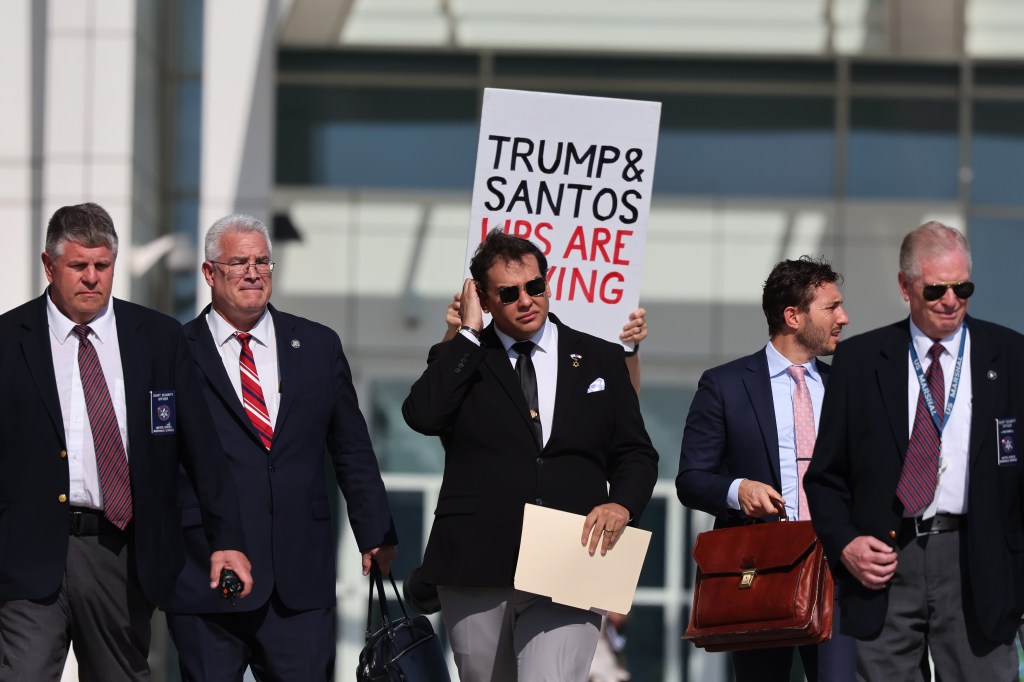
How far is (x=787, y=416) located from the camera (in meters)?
7.23

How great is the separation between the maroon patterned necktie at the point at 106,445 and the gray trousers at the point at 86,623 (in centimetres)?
11

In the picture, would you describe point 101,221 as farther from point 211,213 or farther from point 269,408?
point 211,213

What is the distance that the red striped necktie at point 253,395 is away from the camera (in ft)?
21.7

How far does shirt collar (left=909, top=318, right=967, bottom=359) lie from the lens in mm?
6117

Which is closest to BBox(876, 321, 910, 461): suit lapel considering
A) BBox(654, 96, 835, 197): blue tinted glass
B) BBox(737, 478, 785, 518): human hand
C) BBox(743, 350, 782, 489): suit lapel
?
BBox(737, 478, 785, 518): human hand

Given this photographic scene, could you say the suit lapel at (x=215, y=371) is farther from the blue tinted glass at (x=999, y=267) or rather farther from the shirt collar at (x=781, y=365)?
the blue tinted glass at (x=999, y=267)

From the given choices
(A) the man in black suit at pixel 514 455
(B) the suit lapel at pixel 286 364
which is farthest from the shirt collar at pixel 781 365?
(B) the suit lapel at pixel 286 364

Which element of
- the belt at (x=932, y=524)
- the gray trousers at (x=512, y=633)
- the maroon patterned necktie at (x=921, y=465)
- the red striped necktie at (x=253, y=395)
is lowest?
the gray trousers at (x=512, y=633)

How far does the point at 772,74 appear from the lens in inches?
624

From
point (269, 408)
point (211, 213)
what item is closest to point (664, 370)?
point (211, 213)

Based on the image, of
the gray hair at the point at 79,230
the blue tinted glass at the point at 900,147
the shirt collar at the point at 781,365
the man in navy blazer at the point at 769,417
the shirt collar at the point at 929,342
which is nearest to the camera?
the shirt collar at the point at 929,342

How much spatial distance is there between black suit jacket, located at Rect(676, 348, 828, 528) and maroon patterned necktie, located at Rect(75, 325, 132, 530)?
2249 mm

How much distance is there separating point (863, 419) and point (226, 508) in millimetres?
2247

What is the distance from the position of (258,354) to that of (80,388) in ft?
2.42
